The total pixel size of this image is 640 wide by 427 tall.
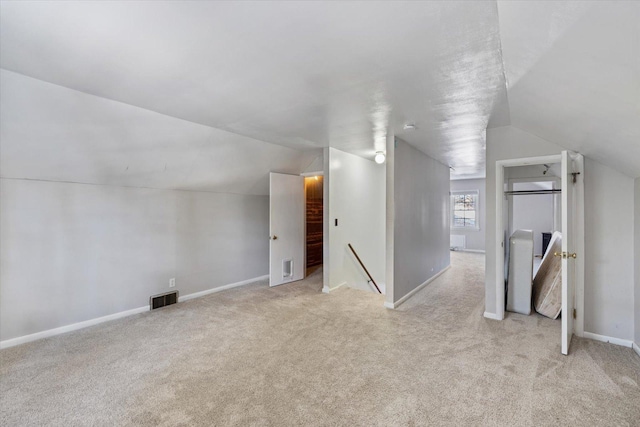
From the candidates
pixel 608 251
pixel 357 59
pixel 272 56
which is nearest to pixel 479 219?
pixel 608 251

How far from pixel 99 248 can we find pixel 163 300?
1.06 metres

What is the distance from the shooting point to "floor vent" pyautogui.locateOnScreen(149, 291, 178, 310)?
386 centimetres

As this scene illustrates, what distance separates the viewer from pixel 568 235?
2.66 metres

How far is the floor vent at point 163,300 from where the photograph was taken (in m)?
3.86

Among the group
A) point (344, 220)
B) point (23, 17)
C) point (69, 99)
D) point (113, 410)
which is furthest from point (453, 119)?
point (113, 410)

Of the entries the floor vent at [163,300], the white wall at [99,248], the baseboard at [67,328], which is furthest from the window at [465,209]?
the baseboard at [67,328]

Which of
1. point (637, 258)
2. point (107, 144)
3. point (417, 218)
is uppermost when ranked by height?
point (107, 144)

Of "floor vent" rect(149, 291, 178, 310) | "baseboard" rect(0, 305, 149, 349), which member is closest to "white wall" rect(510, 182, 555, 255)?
"floor vent" rect(149, 291, 178, 310)

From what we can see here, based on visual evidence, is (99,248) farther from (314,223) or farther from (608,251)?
(608,251)

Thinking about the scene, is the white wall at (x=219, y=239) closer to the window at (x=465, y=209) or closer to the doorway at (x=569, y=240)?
the doorway at (x=569, y=240)

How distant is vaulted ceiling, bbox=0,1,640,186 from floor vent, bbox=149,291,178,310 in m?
2.03

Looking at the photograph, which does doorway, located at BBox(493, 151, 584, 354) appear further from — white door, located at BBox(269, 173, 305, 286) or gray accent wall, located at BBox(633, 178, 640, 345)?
white door, located at BBox(269, 173, 305, 286)

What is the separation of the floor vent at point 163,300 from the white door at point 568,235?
4.54 m

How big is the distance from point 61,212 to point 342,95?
10.8 ft
